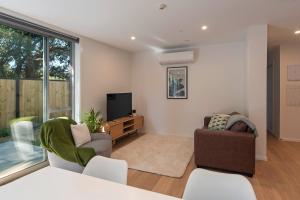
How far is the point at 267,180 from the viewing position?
8.89 ft

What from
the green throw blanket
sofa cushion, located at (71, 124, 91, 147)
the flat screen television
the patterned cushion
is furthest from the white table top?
the flat screen television

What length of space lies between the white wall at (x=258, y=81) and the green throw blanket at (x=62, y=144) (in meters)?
2.85

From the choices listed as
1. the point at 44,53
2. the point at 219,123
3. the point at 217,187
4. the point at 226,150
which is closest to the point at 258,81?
the point at 219,123

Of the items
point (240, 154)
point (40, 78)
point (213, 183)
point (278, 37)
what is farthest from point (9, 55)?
point (278, 37)

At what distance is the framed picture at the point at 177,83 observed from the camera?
204 inches

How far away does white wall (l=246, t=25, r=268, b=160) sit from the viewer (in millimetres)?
3367

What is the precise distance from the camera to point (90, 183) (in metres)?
1.26

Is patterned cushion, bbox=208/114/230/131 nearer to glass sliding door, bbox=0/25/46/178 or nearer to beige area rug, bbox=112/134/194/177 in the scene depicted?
beige area rug, bbox=112/134/194/177

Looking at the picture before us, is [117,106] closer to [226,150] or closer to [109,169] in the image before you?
[226,150]

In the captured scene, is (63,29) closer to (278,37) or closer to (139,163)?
(139,163)

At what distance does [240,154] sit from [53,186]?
2.53 metres

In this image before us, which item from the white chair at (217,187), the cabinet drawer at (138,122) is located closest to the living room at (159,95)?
the white chair at (217,187)

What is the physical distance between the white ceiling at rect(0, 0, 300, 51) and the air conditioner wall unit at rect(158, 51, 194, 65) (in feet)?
2.34

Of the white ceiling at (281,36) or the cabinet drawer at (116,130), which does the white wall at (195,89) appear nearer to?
the white ceiling at (281,36)
